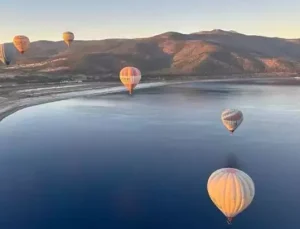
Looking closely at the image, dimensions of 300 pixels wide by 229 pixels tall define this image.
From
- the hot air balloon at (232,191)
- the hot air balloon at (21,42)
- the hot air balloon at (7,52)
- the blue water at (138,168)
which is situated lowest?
the blue water at (138,168)

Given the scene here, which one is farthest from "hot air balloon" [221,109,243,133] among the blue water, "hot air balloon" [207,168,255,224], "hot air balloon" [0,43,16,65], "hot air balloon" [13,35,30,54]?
"hot air balloon" [0,43,16,65]

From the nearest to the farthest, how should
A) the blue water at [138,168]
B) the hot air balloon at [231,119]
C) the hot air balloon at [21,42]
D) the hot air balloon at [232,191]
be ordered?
the hot air balloon at [232,191] → the blue water at [138,168] → the hot air balloon at [231,119] → the hot air balloon at [21,42]

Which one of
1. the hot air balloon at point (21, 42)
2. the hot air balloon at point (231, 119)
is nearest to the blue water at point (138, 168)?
the hot air balloon at point (231, 119)

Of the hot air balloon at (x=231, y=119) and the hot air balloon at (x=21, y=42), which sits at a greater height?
the hot air balloon at (x=21, y=42)

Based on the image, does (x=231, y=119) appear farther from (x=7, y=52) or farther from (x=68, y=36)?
(x=68, y=36)

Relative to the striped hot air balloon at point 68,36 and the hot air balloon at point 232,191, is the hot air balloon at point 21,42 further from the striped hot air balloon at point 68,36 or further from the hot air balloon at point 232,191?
the hot air balloon at point 232,191

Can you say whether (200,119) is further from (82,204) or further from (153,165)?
(82,204)

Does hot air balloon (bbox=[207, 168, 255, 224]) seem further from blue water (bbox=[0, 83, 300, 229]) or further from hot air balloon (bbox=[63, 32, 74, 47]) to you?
hot air balloon (bbox=[63, 32, 74, 47])

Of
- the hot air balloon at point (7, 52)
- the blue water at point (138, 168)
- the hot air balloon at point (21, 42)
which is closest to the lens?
the blue water at point (138, 168)

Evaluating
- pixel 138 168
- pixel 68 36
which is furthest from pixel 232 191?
pixel 68 36
